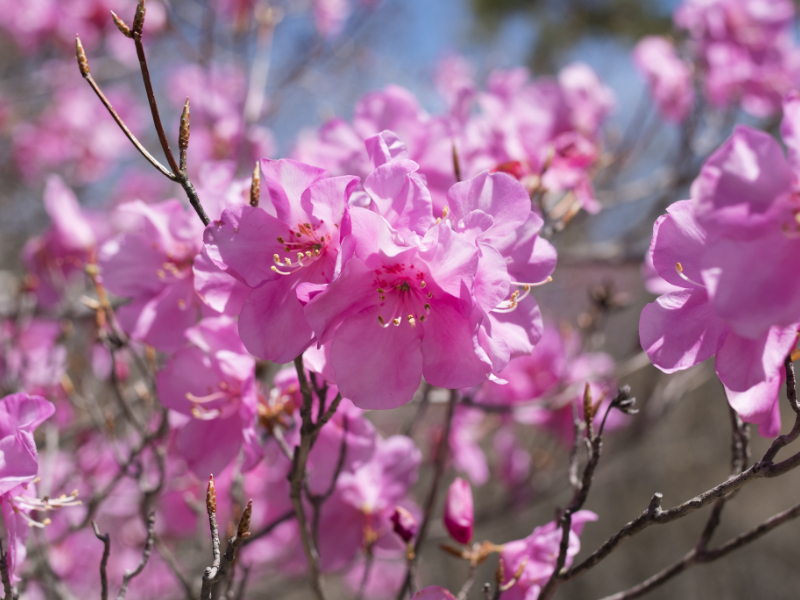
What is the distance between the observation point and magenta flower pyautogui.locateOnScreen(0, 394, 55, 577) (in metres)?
0.72

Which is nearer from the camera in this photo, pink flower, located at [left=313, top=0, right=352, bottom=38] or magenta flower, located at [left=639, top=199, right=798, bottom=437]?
magenta flower, located at [left=639, top=199, right=798, bottom=437]

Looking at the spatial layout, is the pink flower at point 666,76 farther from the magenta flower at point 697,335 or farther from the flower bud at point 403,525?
the flower bud at point 403,525

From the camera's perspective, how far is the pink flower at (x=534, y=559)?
0.91 m

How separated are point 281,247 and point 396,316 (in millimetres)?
185

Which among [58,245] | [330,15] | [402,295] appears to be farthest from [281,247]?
[330,15]

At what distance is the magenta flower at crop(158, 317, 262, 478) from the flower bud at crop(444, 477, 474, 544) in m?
0.35

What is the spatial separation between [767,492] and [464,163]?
6638 mm

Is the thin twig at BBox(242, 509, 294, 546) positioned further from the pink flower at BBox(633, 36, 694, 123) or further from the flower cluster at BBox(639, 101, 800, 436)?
the pink flower at BBox(633, 36, 694, 123)

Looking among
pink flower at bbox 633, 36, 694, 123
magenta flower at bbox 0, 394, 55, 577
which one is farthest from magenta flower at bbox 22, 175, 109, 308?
pink flower at bbox 633, 36, 694, 123

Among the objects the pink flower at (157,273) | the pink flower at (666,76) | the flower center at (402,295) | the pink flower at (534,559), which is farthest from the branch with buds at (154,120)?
the pink flower at (666,76)

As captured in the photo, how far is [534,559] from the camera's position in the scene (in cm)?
92

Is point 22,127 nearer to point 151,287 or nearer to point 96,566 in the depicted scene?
point 96,566

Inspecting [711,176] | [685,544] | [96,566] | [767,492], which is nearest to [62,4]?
[96,566]

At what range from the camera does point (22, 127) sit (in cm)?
412
